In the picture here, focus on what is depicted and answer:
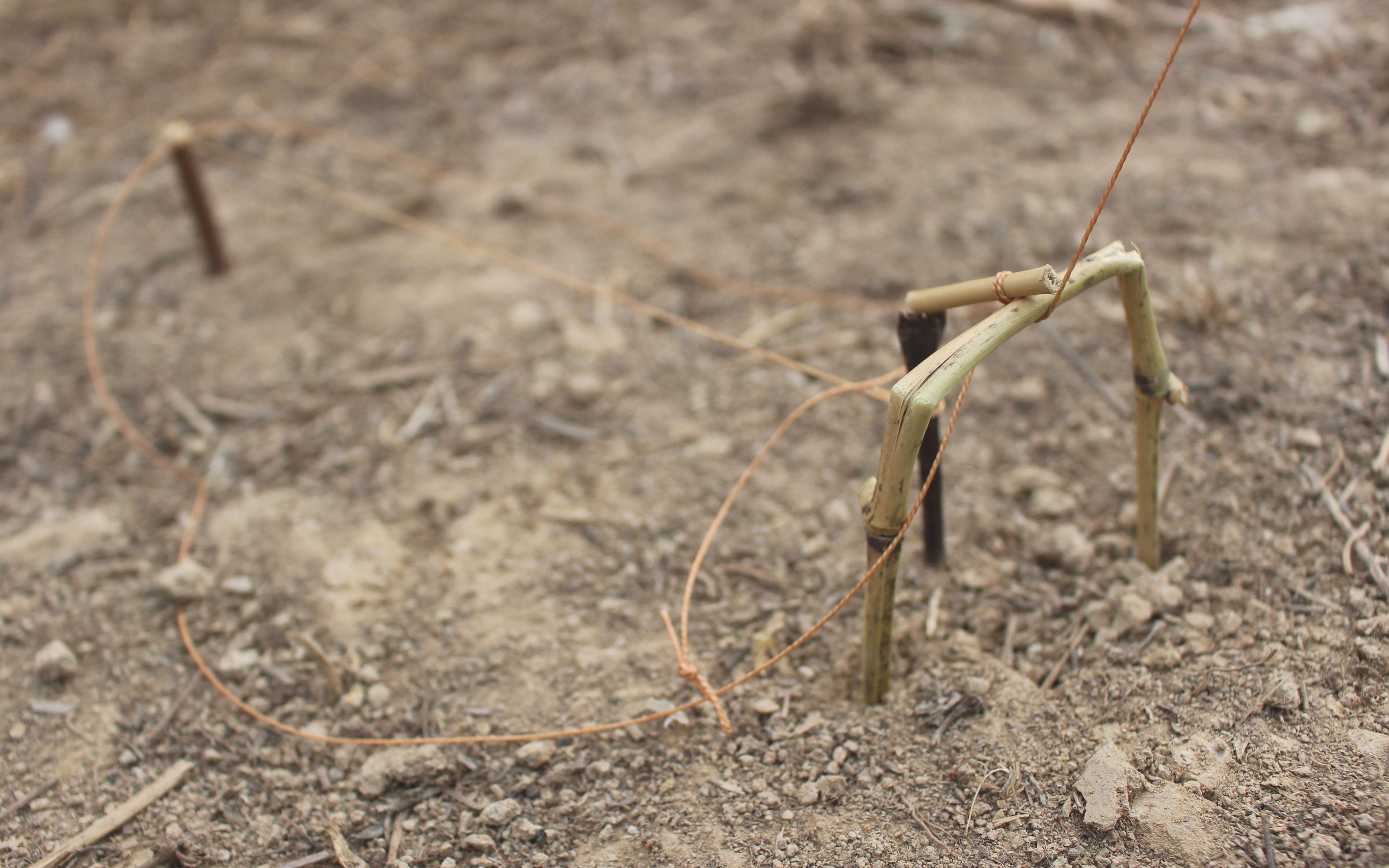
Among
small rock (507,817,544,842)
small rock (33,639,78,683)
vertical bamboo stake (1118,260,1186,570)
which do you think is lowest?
small rock (507,817,544,842)

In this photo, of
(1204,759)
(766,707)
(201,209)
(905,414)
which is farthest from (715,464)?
(201,209)

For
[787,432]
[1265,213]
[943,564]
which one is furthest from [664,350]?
[1265,213]

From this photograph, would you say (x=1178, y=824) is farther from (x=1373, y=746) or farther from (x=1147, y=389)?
(x=1147, y=389)

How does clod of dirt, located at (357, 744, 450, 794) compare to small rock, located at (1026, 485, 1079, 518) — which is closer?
clod of dirt, located at (357, 744, 450, 794)

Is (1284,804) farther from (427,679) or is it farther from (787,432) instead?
(427,679)

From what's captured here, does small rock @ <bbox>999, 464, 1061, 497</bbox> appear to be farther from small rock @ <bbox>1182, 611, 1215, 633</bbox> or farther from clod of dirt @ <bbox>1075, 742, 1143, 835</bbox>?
clod of dirt @ <bbox>1075, 742, 1143, 835</bbox>

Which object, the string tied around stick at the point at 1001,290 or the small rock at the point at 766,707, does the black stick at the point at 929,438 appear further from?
the small rock at the point at 766,707

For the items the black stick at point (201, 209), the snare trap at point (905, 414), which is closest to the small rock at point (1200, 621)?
the snare trap at point (905, 414)

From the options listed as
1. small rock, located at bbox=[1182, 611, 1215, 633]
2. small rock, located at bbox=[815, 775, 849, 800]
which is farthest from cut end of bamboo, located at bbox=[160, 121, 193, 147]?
small rock, located at bbox=[1182, 611, 1215, 633]

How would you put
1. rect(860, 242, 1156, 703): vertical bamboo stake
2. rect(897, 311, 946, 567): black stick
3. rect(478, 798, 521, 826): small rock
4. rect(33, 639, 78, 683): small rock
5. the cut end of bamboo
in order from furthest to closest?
1. the cut end of bamboo
2. rect(33, 639, 78, 683): small rock
3. rect(478, 798, 521, 826): small rock
4. rect(897, 311, 946, 567): black stick
5. rect(860, 242, 1156, 703): vertical bamboo stake
